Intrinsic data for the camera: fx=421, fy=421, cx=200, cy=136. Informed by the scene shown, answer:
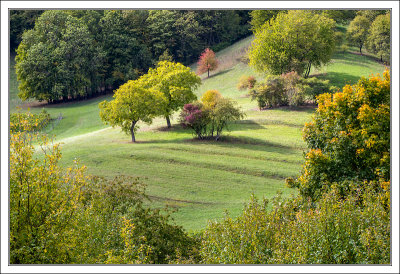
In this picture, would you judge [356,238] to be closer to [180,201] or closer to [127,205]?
[127,205]

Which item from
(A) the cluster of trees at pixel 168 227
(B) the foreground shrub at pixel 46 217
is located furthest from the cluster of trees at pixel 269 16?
(B) the foreground shrub at pixel 46 217

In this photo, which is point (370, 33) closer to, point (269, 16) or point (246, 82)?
point (269, 16)

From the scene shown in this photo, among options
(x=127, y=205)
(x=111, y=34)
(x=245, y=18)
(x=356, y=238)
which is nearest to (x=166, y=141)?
(x=111, y=34)

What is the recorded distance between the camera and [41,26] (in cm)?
2006

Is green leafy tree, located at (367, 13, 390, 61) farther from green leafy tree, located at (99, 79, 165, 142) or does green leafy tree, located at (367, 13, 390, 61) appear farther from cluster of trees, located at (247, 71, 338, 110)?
green leafy tree, located at (99, 79, 165, 142)

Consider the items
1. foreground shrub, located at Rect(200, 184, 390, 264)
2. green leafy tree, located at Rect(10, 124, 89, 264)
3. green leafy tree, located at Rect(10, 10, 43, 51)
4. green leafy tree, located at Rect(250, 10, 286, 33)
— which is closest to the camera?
green leafy tree, located at Rect(10, 124, 89, 264)

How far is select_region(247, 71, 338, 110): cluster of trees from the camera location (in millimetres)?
29281

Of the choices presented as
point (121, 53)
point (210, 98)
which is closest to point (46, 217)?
point (121, 53)

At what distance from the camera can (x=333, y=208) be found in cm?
1179

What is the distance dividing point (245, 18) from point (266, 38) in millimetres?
10155

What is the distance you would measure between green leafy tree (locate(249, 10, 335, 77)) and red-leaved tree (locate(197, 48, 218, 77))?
5.99 meters

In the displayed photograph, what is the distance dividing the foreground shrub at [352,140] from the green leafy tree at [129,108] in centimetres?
1384


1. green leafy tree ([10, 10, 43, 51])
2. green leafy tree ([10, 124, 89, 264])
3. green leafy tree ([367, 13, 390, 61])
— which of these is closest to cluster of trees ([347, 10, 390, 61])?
green leafy tree ([367, 13, 390, 61])

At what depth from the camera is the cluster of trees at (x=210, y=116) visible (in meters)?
27.9
